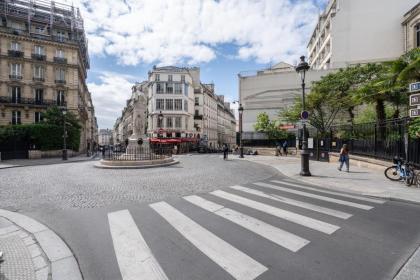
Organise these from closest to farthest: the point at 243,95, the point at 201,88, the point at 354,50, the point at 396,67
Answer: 1. the point at 396,67
2. the point at 354,50
3. the point at 243,95
4. the point at 201,88

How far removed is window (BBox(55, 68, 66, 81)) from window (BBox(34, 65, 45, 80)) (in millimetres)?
1621

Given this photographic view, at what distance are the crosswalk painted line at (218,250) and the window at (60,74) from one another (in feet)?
122

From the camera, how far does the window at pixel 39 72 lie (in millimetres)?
31622

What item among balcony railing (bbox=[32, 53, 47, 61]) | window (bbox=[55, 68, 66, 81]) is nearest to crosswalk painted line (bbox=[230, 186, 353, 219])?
window (bbox=[55, 68, 66, 81])

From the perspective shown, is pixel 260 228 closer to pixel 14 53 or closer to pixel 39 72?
pixel 39 72

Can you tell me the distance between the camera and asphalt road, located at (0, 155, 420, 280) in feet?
10.3

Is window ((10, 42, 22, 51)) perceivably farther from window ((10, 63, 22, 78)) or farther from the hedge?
the hedge

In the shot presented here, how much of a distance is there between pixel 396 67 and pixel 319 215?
37.8 ft

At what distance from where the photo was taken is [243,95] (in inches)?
1690

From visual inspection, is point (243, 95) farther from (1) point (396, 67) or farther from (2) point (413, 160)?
(2) point (413, 160)

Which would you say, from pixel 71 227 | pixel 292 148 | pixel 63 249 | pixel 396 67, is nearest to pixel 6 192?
pixel 71 227

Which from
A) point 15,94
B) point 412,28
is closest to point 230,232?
point 15,94

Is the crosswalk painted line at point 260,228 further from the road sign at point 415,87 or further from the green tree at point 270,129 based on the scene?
the green tree at point 270,129

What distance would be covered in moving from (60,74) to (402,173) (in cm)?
4065
